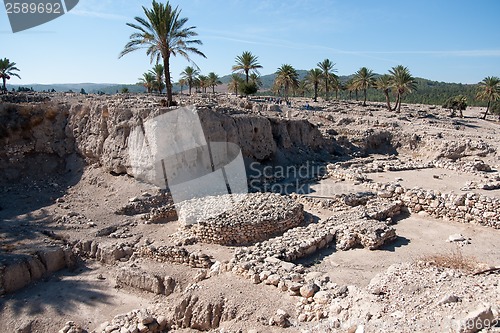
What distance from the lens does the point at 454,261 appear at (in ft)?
28.8

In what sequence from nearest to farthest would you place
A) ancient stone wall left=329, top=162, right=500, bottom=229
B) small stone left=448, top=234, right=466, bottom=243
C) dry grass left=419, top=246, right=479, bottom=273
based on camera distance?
1. dry grass left=419, top=246, right=479, bottom=273
2. small stone left=448, top=234, right=466, bottom=243
3. ancient stone wall left=329, top=162, right=500, bottom=229

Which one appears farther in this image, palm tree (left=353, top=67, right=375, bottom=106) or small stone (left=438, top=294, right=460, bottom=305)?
palm tree (left=353, top=67, right=375, bottom=106)

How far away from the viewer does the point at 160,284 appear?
9.23 meters

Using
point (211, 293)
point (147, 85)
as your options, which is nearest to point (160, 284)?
point (211, 293)

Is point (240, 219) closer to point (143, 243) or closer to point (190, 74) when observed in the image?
point (143, 243)

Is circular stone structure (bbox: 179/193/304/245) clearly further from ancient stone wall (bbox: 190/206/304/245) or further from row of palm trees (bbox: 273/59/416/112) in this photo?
row of palm trees (bbox: 273/59/416/112)

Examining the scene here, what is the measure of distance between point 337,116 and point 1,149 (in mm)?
22686

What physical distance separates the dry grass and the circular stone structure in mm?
3904

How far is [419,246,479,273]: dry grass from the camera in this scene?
835cm

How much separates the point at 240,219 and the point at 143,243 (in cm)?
295

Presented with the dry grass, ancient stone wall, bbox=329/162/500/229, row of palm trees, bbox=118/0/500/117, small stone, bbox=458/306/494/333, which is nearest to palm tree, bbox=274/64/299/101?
row of palm trees, bbox=118/0/500/117

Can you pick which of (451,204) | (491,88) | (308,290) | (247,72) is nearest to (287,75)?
(247,72)

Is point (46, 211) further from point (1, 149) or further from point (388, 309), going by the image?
point (388, 309)

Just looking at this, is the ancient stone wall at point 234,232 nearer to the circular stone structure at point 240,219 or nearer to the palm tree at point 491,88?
the circular stone structure at point 240,219
